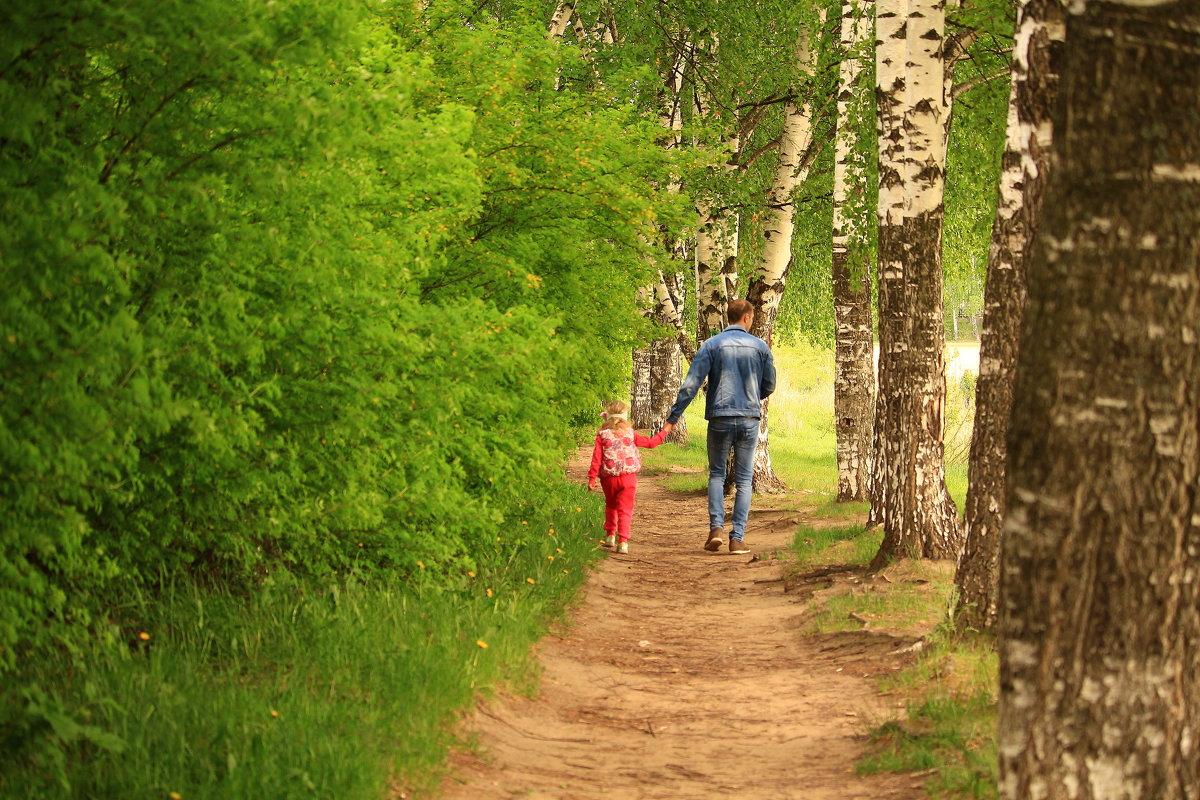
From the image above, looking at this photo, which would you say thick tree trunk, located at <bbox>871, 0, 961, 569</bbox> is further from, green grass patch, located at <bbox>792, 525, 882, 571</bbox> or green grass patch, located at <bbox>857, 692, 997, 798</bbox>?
green grass patch, located at <bbox>857, 692, 997, 798</bbox>

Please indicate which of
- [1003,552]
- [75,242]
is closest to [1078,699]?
[1003,552]

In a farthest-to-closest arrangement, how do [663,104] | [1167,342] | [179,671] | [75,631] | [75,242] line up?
[663,104] → [179,671] → [75,631] → [75,242] → [1167,342]

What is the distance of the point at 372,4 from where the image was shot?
21.0ft

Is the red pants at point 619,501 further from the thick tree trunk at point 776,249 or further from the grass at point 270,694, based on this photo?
the thick tree trunk at point 776,249

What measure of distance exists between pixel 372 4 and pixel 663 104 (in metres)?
14.4

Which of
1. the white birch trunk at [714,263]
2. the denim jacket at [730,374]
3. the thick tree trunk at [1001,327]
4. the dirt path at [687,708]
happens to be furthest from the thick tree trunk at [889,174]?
the white birch trunk at [714,263]

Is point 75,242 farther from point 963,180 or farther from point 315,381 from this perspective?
point 963,180

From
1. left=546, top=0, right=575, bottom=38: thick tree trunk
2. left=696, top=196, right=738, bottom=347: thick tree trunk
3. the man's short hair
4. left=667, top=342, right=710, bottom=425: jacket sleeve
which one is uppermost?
left=546, top=0, right=575, bottom=38: thick tree trunk

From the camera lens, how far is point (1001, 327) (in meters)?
7.23

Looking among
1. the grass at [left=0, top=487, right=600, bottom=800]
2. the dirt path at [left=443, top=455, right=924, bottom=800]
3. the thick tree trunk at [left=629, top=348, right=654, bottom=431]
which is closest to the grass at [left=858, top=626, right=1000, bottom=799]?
the dirt path at [left=443, top=455, right=924, bottom=800]

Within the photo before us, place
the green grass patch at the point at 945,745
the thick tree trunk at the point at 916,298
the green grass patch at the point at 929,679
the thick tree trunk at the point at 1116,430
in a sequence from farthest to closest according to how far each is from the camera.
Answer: the thick tree trunk at the point at 916,298 < the green grass patch at the point at 929,679 < the green grass patch at the point at 945,745 < the thick tree trunk at the point at 1116,430

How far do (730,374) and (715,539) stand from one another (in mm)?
1633

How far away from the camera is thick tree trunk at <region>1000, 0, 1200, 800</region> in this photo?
11.1 feet

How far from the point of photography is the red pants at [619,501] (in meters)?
11.5
